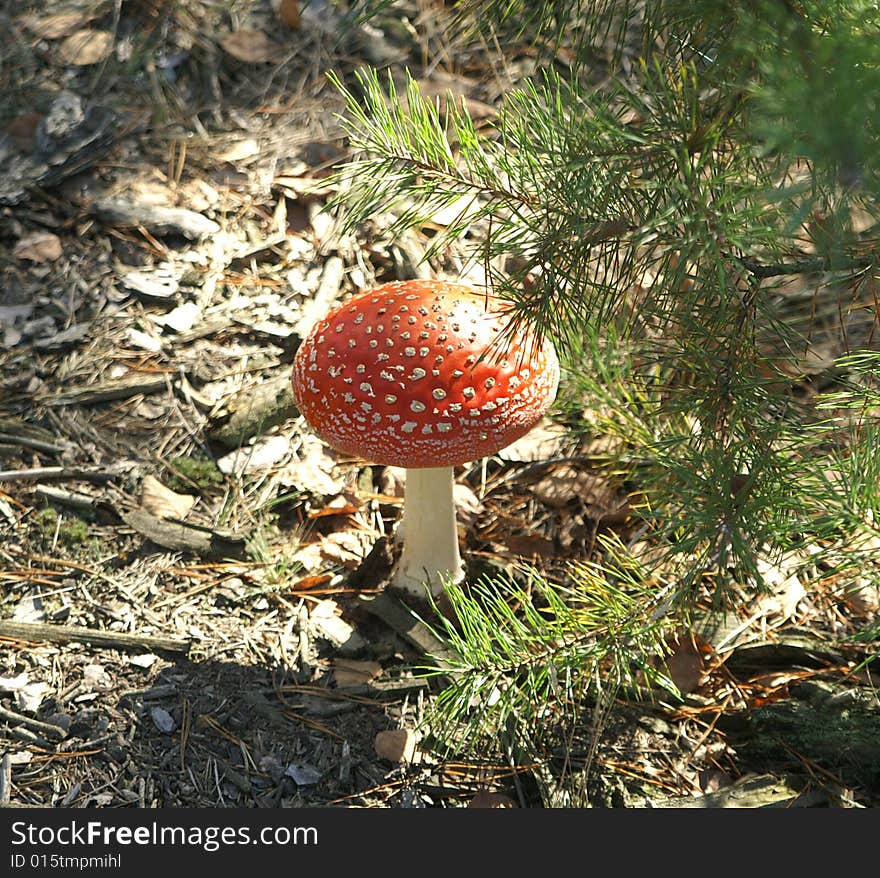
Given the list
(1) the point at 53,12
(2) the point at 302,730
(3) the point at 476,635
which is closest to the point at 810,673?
(3) the point at 476,635

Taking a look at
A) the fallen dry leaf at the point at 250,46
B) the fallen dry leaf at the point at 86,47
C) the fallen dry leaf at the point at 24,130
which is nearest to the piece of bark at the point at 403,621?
the fallen dry leaf at the point at 24,130

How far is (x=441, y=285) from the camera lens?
272 cm

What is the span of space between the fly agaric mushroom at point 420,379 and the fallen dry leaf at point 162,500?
2.90 feet

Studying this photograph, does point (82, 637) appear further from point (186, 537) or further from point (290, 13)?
point (290, 13)

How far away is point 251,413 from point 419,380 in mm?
1304

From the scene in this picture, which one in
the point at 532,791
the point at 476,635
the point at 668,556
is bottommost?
the point at 532,791

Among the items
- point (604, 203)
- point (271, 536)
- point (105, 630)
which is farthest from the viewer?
point (271, 536)

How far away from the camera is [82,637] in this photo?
2.82 metres

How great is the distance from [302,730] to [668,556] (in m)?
1.17

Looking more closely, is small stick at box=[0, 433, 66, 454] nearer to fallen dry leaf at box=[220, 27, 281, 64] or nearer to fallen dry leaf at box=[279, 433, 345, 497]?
fallen dry leaf at box=[279, 433, 345, 497]

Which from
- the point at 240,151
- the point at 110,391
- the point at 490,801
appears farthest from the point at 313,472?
the point at 240,151

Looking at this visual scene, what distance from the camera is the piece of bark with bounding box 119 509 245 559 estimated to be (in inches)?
125

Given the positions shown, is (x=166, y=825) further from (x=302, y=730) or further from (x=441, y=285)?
(x=441, y=285)

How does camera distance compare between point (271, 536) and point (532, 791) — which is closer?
point (532, 791)
